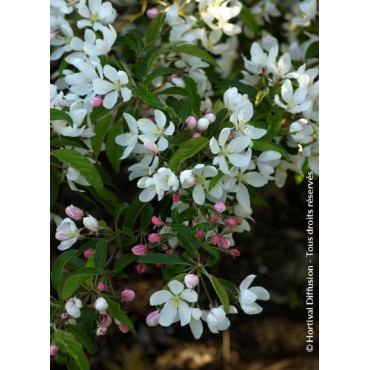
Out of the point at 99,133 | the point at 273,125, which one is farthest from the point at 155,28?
the point at 273,125

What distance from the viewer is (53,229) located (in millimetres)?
2230

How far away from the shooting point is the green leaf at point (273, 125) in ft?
5.01

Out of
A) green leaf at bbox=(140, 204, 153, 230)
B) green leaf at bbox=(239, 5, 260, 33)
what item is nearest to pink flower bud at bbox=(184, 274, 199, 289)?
green leaf at bbox=(140, 204, 153, 230)

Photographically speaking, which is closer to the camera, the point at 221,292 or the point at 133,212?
the point at 221,292

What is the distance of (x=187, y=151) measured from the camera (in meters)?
1.37

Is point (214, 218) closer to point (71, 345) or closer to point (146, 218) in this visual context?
point (146, 218)

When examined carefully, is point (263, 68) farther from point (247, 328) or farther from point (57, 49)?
point (247, 328)

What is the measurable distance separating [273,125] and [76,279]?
2.01 ft

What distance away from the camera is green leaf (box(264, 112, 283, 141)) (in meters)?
1.53

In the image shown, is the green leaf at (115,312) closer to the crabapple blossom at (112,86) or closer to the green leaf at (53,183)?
the green leaf at (53,183)

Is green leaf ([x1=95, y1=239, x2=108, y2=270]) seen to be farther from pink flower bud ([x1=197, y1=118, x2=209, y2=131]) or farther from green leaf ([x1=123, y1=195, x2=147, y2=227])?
pink flower bud ([x1=197, y1=118, x2=209, y2=131])

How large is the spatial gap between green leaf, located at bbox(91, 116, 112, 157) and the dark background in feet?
3.07

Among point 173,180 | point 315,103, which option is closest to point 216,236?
point 173,180

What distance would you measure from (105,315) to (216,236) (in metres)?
0.31
